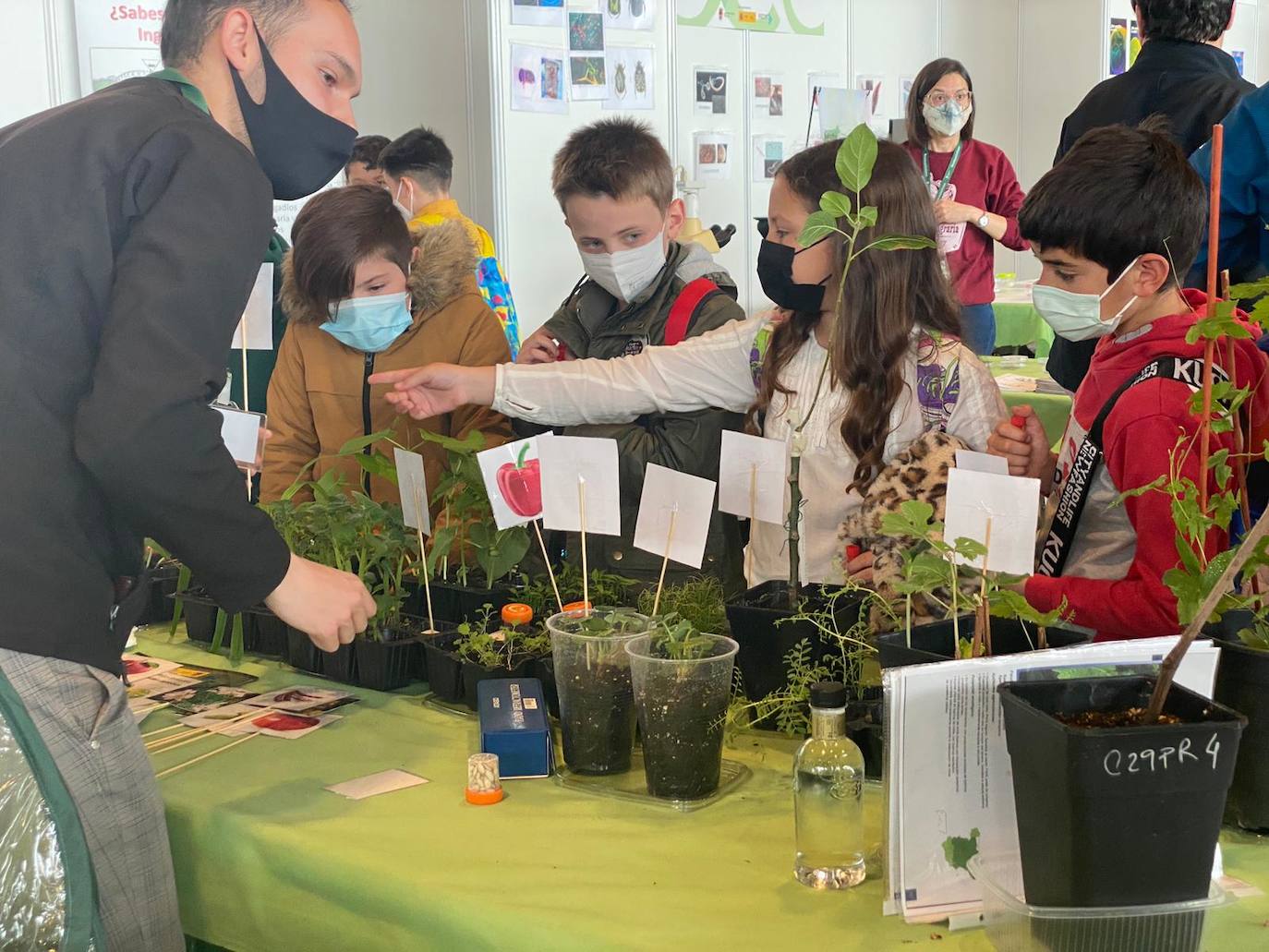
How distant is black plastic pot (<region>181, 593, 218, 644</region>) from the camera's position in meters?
1.94

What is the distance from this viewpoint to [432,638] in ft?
5.62

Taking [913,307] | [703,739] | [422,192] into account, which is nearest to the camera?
[703,739]

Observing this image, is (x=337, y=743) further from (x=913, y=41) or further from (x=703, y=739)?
(x=913, y=41)

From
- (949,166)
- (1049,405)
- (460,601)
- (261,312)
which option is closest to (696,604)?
(460,601)

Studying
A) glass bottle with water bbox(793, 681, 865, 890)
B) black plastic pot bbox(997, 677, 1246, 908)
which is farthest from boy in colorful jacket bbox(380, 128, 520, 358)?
black plastic pot bbox(997, 677, 1246, 908)

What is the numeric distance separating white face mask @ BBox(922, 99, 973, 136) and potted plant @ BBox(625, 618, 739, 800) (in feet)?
13.8

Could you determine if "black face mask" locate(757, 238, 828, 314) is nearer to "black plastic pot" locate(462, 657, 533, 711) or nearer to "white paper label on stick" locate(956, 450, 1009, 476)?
"white paper label on stick" locate(956, 450, 1009, 476)

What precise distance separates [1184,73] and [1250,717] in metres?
2.14

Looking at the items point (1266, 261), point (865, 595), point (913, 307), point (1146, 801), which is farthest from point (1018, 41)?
point (1146, 801)

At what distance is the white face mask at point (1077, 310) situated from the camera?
1718mm

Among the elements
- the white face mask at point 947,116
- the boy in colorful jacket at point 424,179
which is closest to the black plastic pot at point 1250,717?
the boy in colorful jacket at point 424,179

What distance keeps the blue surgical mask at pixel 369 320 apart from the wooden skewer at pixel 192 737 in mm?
939

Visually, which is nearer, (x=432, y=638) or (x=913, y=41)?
(x=432, y=638)

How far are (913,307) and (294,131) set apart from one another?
954 mm
